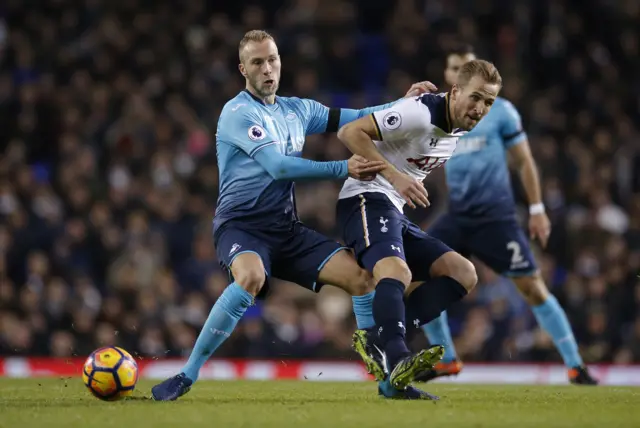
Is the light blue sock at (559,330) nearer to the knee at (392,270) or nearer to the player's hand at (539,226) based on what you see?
the player's hand at (539,226)

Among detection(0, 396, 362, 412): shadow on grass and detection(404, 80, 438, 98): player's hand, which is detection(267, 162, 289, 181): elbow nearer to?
detection(404, 80, 438, 98): player's hand

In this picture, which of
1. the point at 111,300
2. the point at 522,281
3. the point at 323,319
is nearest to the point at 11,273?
the point at 111,300

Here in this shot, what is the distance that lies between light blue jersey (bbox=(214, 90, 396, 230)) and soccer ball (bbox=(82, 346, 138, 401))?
42.4 inches

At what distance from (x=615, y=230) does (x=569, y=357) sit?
4613 mm

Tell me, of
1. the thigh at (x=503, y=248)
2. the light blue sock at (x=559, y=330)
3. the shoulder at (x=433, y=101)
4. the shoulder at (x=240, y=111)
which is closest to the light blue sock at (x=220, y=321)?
the shoulder at (x=240, y=111)

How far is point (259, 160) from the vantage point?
264 inches

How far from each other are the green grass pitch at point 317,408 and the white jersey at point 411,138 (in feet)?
4.34

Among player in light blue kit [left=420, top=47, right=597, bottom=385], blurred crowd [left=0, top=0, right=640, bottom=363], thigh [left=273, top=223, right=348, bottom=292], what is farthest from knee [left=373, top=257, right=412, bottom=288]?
blurred crowd [left=0, top=0, right=640, bottom=363]

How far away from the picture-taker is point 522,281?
9.05 meters

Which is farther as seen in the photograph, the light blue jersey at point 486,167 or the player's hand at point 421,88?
the light blue jersey at point 486,167

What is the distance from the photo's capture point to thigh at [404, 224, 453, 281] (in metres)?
6.90

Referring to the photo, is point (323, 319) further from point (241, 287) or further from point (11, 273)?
point (241, 287)

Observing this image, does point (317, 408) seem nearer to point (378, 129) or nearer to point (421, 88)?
point (378, 129)

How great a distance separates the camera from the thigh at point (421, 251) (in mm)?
6898
